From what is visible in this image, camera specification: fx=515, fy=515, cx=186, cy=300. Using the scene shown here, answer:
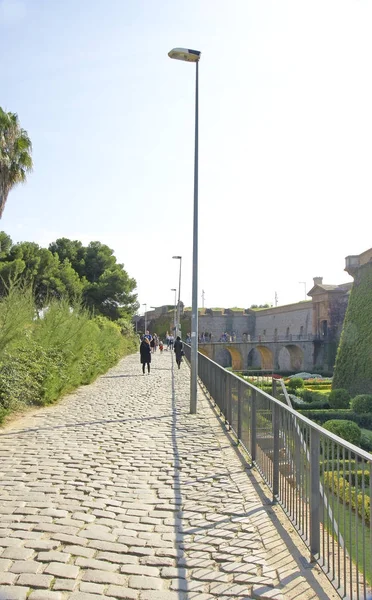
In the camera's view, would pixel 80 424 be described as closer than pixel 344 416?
Yes

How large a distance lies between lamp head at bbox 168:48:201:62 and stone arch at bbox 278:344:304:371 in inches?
1964

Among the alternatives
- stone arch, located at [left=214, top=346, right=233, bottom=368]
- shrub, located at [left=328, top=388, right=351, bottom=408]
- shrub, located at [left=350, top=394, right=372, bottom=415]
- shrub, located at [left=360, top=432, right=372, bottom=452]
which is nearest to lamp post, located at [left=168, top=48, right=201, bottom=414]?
shrub, located at [left=360, top=432, right=372, bottom=452]

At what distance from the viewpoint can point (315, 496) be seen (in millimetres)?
3826

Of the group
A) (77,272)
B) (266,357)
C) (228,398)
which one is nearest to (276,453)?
(228,398)

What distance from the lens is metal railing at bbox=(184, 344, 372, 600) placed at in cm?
311

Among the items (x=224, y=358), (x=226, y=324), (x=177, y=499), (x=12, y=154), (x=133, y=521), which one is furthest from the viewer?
(x=226, y=324)

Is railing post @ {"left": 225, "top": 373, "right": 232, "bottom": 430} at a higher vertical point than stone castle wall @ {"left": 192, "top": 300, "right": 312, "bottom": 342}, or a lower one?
lower

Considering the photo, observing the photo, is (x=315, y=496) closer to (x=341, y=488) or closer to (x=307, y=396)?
(x=341, y=488)

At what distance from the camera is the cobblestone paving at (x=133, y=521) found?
3410 millimetres

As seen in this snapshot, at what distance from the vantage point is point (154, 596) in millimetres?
3258

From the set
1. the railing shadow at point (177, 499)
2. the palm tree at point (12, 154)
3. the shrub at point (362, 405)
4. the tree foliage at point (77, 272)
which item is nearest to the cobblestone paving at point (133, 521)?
the railing shadow at point (177, 499)

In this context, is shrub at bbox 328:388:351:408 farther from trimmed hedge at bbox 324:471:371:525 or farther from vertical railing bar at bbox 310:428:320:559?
trimmed hedge at bbox 324:471:371:525

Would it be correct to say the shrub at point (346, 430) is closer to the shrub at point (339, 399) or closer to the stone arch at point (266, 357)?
the shrub at point (339, 399)

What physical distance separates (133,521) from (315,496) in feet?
5.63
